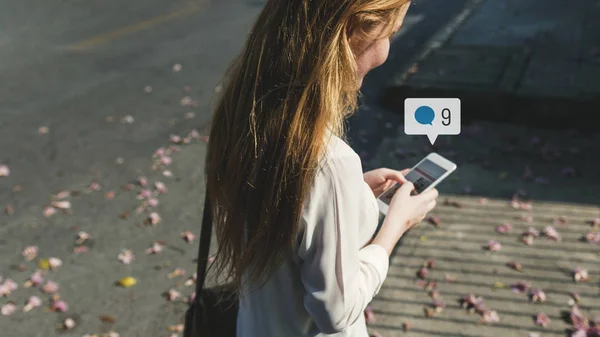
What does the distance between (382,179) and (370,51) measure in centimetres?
58

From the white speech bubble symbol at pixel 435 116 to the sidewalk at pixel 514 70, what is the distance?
4.35m

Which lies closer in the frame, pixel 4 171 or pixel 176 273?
pixel 176 273

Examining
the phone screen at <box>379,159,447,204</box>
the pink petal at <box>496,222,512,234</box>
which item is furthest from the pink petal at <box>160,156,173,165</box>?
the phone screen at <box>379,159,447,204</box>

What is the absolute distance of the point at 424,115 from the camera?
163cm

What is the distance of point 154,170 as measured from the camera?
5.34 metres

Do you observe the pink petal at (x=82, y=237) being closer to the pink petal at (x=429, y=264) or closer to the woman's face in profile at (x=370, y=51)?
the pink petal at (x=429, y=264)

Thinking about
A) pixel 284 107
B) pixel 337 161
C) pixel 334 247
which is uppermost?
pixel 284 107

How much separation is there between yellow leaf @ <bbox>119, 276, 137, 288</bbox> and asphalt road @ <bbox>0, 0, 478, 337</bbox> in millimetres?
46

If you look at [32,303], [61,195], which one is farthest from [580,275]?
[61,195]

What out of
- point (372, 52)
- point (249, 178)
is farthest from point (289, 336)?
point (372, 52)

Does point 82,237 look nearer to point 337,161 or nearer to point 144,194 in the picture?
point 144,194

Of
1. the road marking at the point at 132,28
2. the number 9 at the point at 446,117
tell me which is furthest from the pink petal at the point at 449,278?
the road marking at the point at 132,28

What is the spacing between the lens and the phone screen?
1824mm

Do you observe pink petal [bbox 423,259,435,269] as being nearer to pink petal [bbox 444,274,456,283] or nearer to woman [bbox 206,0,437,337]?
pink petal [bbox 444,274,456,283]
